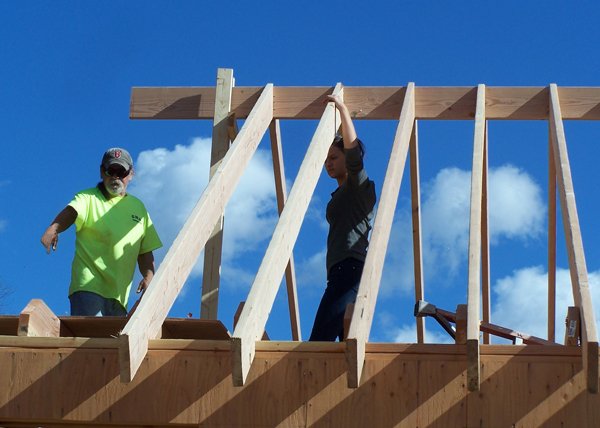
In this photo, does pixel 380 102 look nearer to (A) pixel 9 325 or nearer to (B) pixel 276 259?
(B) pixel 276 259

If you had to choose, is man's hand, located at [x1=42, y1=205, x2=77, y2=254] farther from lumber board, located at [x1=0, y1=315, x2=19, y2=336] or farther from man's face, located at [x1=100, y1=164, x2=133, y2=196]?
lumber board, located at [x1=0, y1=315, x2=19, y2=336]

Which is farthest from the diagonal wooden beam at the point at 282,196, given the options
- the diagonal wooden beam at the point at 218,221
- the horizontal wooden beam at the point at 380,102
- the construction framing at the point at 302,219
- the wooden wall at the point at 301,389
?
the wooden wall at the point at 301,389

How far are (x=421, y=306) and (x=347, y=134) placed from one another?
3.73 feet

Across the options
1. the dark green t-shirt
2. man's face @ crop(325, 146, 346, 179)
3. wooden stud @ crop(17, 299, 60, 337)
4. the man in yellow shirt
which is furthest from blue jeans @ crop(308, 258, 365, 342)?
wooden stud @ crop(17, 299, 60, 337)

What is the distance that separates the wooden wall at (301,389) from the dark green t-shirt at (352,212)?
3.89ft

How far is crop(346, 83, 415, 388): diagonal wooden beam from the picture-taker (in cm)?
495

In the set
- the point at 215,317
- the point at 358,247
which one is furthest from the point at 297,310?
the point at 358,247

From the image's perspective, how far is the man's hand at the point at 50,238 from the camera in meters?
6.58

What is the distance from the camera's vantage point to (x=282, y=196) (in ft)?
26.7

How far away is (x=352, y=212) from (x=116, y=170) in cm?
151

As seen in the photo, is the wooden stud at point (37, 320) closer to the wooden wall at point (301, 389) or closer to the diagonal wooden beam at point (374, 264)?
the wooden wall at point (301, 389)

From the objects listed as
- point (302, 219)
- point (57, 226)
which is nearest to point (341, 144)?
point (302, 219)

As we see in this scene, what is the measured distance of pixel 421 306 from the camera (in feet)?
22.2

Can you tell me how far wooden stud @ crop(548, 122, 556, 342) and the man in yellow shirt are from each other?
2.73 metres
